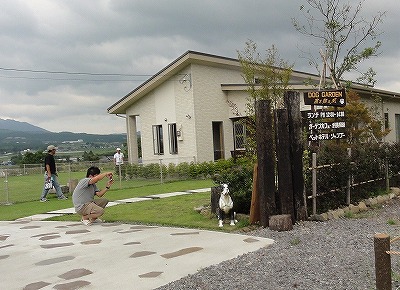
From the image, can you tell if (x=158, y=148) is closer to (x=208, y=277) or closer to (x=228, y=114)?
(x=228, y=114)

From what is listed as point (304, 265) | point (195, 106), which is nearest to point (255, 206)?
point (304, 265)

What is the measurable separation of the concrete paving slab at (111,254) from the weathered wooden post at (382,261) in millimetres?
2315

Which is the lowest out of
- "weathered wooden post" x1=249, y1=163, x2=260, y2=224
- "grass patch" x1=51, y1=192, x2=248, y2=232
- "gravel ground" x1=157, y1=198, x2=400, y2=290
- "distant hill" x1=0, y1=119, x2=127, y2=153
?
"gravel ground" x1=157, y1=198, x2=400, y2=290

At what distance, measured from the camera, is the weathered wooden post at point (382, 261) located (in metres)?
3.84

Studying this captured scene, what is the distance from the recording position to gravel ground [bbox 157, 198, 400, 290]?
15.6 ft

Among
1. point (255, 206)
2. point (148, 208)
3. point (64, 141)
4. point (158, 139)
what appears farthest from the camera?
point (64, 141)

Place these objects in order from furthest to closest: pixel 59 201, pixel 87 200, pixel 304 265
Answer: pixel 59 201
pixel 87 200
pixel 304 265

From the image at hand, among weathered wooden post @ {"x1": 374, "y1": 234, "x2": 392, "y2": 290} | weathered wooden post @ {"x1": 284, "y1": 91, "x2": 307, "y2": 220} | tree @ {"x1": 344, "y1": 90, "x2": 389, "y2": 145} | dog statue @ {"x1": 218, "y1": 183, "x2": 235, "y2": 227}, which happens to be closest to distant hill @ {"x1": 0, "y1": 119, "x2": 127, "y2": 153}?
tree @ {"x1": 344, "y1": 90, "x2": 389, "y2": 145}

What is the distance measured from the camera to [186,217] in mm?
9461

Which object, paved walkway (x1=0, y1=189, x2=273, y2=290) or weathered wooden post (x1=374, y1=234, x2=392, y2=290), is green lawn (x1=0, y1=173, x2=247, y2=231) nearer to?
paved walkway (x1=0, y1=189, x2=273, y2=290)

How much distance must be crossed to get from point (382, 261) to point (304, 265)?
156 cm

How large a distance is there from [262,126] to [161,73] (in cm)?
1363

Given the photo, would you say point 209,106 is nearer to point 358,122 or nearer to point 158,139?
point 158,139

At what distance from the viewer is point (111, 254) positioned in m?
6.73
